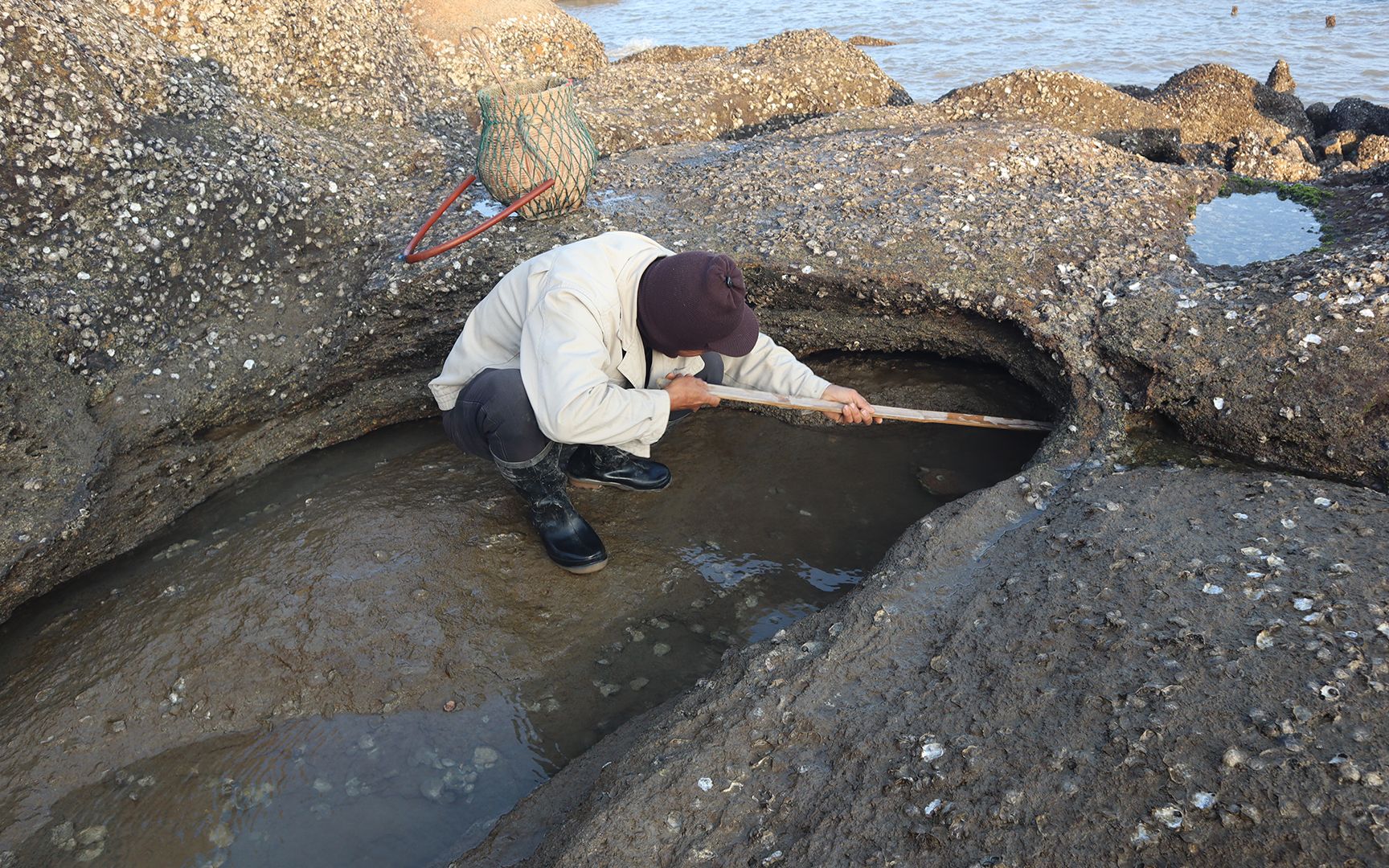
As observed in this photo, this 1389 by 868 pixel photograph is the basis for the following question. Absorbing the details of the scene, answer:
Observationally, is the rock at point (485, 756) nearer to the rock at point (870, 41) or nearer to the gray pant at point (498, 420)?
the gray pant at point (498, 420)

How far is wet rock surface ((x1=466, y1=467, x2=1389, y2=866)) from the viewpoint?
1.69m

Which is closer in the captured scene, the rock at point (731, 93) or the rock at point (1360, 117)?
the rock at point (731, 93)

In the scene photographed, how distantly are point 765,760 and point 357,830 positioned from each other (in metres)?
1.15

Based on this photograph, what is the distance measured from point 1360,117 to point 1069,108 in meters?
3.27

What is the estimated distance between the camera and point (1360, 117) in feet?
23.7

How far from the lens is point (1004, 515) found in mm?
2814

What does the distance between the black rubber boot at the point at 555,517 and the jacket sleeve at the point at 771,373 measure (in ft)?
2.36

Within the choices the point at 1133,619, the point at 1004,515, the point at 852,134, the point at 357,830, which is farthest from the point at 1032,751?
the point at 852,134

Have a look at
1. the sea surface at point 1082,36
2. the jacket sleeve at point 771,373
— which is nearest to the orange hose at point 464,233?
the jacket sleeve at point 771,373

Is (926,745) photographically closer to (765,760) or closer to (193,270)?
(765,760)

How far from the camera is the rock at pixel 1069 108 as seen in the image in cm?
573

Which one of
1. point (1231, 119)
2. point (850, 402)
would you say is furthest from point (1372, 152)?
point (850, 402)

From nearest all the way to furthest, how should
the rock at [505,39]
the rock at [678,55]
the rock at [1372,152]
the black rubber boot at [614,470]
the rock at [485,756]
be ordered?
the rock at [485,756]
the black rubber boot at [614,470]
the rock at [1372,152]
the rock at [505,39]
the rock at [678,55]

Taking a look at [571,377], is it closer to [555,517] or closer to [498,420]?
[498,420]
